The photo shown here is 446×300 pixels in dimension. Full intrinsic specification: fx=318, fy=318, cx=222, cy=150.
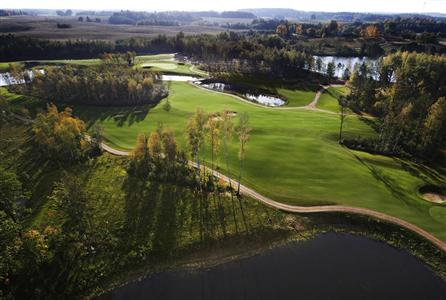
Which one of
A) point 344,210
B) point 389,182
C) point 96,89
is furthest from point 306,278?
point 96,89

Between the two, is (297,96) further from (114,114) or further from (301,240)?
(301,240)

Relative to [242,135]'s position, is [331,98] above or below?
below

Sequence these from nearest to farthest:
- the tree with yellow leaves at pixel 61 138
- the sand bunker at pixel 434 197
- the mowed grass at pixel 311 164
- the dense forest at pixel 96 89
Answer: the mowed grass at pixel 311 164 → the sand bunker at pixel 434 197 → the tree with yellow leaves at pixel 61 138 → the dense forest at pixel 96 89

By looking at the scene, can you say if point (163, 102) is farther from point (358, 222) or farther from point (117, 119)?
point (358, 222)

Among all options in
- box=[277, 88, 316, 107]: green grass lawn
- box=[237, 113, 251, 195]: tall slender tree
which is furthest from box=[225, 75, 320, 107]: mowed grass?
box=[237, 113, 251, 195]: tall slender tree

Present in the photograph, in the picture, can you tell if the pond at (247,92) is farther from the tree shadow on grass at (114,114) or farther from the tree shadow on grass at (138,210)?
the tree shadow on grass at (138,210)

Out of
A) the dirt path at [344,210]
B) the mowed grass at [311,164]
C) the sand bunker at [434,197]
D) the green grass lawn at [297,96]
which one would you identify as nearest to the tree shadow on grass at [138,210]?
the dirt path at [344,210]
